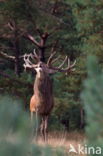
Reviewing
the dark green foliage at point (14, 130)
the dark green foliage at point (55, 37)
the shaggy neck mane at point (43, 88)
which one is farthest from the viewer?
the dark green foliage at point (55, 37)

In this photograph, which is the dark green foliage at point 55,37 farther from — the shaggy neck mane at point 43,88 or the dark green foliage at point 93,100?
the dark green foliage at point 93,100

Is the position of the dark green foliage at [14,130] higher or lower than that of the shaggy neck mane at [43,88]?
higher

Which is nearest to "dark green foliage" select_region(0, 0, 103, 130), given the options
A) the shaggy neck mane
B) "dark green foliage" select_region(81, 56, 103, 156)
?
the shaggy neck mane

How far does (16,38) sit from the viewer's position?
63.6 feet

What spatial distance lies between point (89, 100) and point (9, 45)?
68.4ft

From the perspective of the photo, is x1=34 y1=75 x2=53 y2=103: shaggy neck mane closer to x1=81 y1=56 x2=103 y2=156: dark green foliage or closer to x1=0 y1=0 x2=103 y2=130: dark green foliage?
x1=0 y1=0 x2=103 y2=130: dark green foliage

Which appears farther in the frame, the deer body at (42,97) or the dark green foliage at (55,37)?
the dark green foliage at (55,37)

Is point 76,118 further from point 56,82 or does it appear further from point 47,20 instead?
point 47,20

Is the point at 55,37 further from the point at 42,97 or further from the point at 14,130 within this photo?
the point at 14,130

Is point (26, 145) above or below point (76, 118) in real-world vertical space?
above

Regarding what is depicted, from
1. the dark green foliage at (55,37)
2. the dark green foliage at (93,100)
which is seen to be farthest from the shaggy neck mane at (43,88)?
the dark green foliage at (93,100)

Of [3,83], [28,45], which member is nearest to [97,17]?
[3,83]

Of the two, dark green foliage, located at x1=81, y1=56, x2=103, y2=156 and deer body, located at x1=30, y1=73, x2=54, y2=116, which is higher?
dark green foliage, located at x1=81, y1=56, x2=103, y2=156

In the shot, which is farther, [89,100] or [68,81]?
[68,81]
